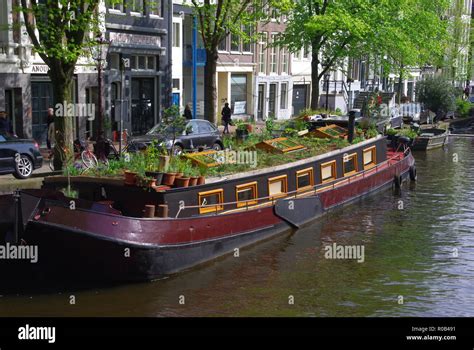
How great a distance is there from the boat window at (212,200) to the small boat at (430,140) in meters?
21.7

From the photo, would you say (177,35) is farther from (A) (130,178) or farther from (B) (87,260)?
(B) (87,260)

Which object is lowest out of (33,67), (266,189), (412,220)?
(412,220)

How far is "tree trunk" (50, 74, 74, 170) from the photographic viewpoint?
21.9m

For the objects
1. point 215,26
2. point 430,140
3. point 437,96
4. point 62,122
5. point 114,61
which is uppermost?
point 215,26

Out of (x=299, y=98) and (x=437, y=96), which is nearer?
(x=437, y=96)

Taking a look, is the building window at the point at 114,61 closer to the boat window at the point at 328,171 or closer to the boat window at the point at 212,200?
the boat window at the point at 328,171

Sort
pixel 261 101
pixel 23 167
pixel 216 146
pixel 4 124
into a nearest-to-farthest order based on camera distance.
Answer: pixel 23 167 < pixel 4 124 < pixel 216 146 < pixel 261 101

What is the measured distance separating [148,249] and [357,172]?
10.5 meters

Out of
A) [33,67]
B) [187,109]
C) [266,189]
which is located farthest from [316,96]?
[266,189]

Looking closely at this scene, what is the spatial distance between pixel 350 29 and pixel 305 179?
1693 centimetres

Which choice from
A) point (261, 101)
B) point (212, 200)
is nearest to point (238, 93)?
point (261, 101)

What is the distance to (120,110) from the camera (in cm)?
A: 2491

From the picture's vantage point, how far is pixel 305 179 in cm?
1950
